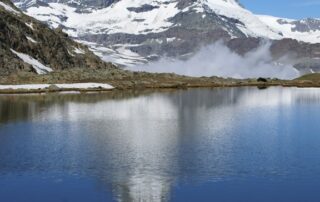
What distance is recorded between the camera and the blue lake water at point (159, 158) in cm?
4544

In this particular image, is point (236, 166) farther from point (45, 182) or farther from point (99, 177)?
point (45, 182)

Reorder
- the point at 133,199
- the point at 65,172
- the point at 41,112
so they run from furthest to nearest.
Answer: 1. the point at 41,112
2. the point at 65,172
3. the point at 133,199

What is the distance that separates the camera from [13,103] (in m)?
132

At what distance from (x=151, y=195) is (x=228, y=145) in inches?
939

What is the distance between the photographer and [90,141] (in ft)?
233

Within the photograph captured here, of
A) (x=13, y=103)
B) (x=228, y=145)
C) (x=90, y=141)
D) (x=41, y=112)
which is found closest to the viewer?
(x=228, y=145)

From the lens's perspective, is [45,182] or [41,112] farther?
[41,112]

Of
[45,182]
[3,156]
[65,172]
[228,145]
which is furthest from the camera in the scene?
[228,145]

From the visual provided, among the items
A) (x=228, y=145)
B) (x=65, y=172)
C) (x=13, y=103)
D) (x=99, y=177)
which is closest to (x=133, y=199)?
(x=99, y=177)

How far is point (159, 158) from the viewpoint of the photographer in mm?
57875

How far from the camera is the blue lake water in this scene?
45438 millimetres

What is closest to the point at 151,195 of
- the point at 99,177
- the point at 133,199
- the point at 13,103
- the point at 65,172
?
the point at 133,199

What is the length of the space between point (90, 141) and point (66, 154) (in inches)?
385

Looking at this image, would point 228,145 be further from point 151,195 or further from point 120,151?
point 151,195
